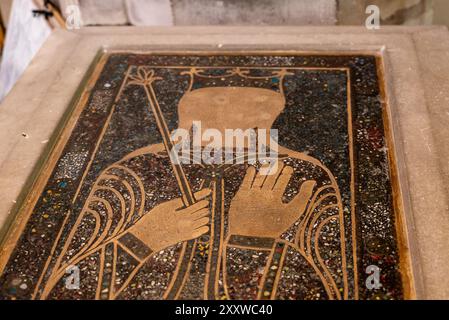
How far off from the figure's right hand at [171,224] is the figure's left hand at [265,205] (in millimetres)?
101

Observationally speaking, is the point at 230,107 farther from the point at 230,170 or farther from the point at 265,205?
the point at 265,205

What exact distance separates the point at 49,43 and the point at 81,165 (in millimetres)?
946

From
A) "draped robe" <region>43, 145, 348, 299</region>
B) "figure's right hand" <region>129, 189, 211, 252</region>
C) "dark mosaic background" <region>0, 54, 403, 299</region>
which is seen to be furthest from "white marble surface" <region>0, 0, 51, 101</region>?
"figure's right hand" <region>129, 189, 211, 252</region>

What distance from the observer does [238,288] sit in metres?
1.47

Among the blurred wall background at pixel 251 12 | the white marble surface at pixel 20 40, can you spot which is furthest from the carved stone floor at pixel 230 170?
the white marble surface at pixel 20 40

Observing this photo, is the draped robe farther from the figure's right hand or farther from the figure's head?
the figure's head

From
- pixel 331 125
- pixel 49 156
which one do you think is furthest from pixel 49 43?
pixel 331 125

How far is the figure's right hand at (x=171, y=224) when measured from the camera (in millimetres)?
1616

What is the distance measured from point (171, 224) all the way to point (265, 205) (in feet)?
1.01

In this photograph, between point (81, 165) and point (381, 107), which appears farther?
point (381, 107)

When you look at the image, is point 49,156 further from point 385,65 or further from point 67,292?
point 385,65

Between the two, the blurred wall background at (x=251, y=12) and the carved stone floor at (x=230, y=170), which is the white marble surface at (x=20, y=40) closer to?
the blurred wall background at (x=251, y=12)

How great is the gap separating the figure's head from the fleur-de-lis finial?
0.20 m

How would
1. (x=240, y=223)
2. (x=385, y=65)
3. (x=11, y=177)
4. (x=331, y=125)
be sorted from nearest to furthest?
(x=240, y=223), (x=11, y=177), (x=331, y=125), (x=385, y=65)
